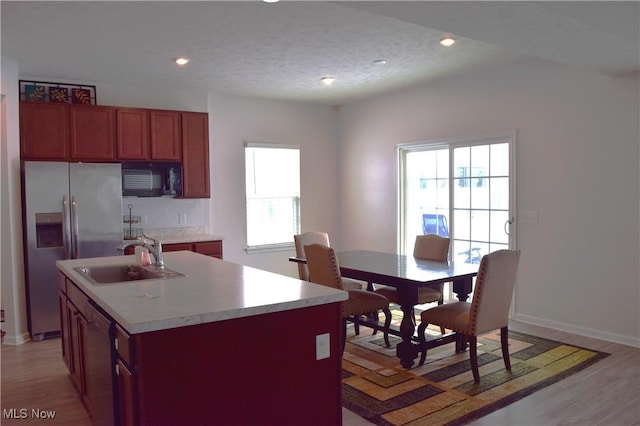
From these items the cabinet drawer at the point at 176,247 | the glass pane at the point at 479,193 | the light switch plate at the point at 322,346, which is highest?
the glass pane at the point at 479,193

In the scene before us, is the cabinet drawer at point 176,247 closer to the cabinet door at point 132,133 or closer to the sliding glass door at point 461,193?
the cabinet door at point 132,133

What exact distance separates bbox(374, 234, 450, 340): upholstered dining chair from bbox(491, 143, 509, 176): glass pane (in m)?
1.17

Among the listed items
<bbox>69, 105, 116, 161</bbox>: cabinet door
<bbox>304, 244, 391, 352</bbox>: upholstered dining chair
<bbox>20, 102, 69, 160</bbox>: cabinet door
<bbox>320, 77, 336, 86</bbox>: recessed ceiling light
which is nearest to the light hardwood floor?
<bbox>304, 244, 391, 352</bbox>: upholstered dining chair

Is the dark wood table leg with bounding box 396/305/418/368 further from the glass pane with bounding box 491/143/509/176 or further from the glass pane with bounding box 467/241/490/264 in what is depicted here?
the glass pane with bounding box 491/143/509/176

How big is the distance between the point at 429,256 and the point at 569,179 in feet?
4.88

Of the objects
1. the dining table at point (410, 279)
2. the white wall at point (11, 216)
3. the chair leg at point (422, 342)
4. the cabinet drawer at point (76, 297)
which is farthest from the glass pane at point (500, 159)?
the white wall at point (11, 216)

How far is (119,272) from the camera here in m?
3.51

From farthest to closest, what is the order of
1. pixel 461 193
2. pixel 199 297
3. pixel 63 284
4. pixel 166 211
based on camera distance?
pixel 166 211
pixel 461 193
pixel 63 284
pixel 199 297

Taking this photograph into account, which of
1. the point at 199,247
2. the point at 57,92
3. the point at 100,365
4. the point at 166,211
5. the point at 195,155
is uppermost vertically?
the point at 57,92

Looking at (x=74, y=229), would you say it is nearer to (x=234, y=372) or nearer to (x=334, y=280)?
(x=334, y=280)

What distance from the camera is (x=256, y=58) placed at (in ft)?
15.2

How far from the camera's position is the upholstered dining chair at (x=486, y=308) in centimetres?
Result: 344

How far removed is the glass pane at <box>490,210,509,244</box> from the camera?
17.4 feet

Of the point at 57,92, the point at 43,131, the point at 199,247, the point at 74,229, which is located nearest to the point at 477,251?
the point at 199,247
